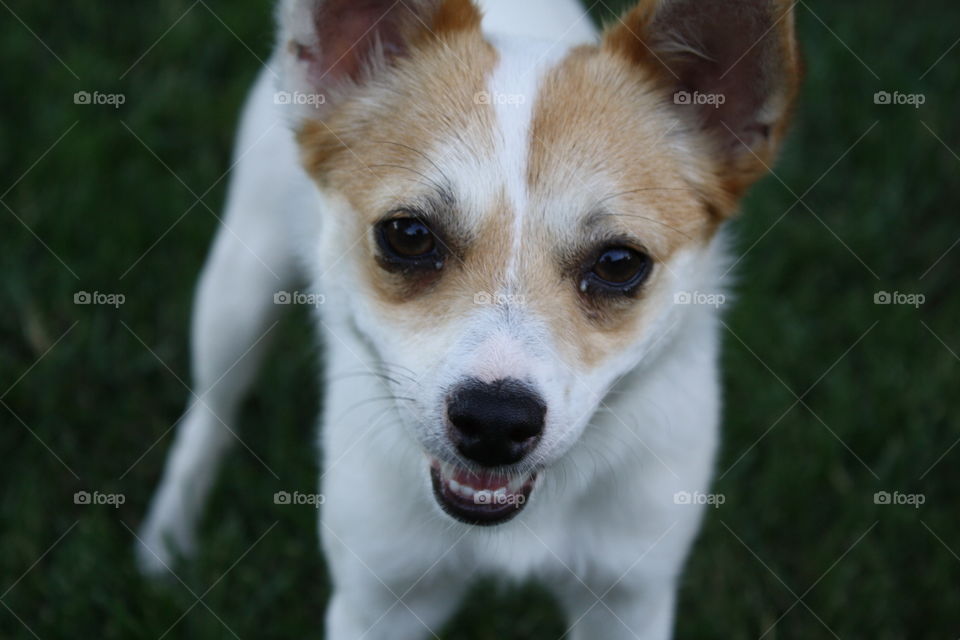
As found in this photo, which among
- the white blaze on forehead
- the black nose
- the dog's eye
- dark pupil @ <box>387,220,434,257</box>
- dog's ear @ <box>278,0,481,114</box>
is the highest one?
dog's ear @ <box>278,0,481,114</box>

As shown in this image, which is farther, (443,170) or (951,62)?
(951,62)

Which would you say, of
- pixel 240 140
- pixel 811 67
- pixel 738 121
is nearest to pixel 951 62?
pixel 811 67

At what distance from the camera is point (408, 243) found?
10.2 ft

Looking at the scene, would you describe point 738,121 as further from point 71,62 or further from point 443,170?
point 71,62

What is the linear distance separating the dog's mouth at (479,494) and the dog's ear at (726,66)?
1.13 m

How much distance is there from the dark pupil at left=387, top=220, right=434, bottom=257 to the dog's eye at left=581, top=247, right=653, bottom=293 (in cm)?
44

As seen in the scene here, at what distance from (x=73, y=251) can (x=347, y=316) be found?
9.15 feet

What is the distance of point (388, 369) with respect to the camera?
314 cm

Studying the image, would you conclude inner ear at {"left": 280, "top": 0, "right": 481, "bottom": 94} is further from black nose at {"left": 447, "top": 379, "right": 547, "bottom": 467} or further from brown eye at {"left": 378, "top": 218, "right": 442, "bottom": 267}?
black nose at {"left": 447, "top": 379, "right": 547, "bottom": 467}

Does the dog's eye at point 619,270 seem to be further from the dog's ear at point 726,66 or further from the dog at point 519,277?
the dog's ear at point 726,66

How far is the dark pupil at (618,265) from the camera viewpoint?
3.08m

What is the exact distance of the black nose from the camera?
2.77 meters

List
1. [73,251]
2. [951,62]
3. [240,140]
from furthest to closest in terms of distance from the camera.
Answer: [951,62], [73,251], [240,140]

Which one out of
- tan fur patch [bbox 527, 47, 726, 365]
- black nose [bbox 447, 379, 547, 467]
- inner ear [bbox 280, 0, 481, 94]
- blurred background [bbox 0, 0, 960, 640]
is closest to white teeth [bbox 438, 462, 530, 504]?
black nose [bbox 447, 379, 547, 467]
